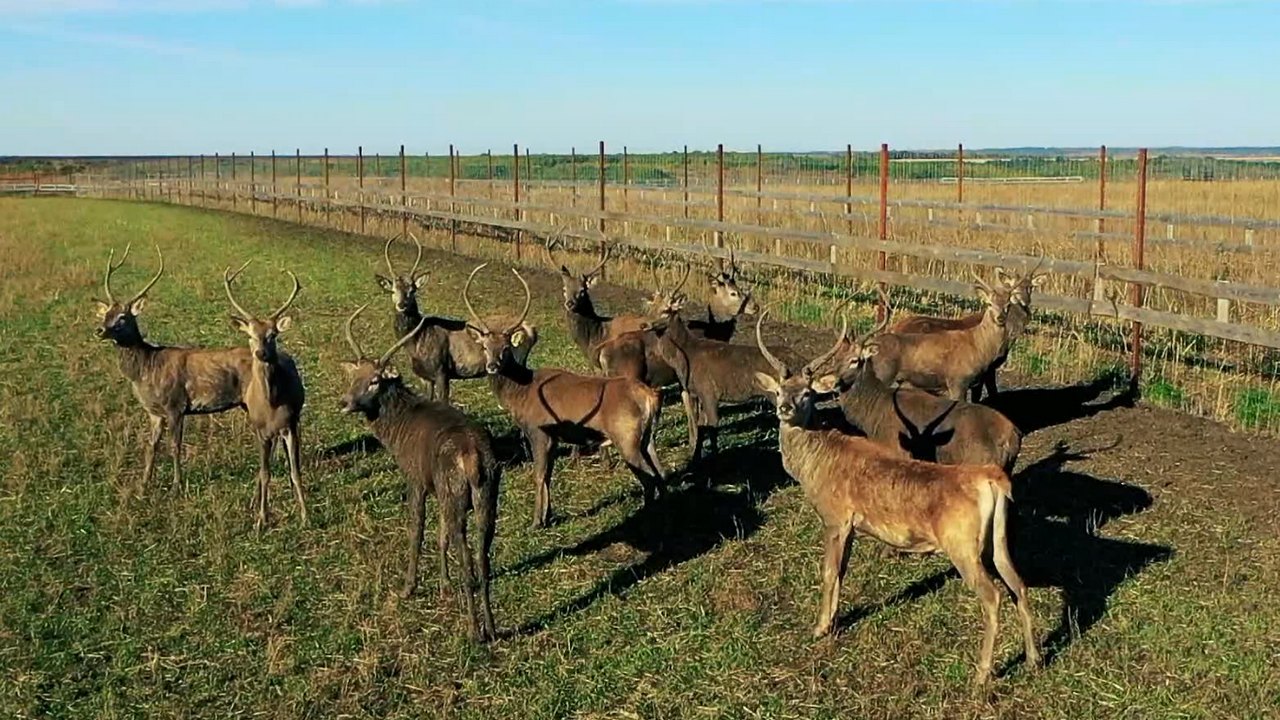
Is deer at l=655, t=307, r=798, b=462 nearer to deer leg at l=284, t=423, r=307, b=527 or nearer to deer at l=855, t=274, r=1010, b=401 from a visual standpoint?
deer at l=855, t=274, r=1010, b=401

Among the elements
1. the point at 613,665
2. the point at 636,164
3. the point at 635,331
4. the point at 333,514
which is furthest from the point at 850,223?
A: the point at 636,164

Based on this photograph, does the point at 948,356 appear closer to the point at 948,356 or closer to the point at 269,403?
the point at 948,356

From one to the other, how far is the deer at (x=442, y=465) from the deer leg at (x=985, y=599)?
94.7 inches

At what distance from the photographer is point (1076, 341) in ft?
44.1

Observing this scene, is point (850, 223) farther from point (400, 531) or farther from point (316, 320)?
Result: point (400, 531)

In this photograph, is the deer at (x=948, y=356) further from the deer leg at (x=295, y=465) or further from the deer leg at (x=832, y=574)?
the deer leg at (x=295, y=465)

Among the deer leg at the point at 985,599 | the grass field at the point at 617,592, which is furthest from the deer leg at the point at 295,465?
the deer leg at the point at 985,599

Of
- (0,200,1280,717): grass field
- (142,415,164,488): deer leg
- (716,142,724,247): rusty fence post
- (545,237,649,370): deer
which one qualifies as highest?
(716,142,724,247): rusty fence post

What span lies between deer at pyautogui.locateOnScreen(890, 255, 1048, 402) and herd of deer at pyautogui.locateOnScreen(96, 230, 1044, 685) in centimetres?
2

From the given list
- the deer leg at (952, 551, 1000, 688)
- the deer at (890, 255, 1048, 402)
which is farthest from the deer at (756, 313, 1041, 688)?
the deer at (890, 255, 1048, 402)

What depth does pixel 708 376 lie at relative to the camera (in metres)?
9.89

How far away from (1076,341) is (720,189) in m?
8.69

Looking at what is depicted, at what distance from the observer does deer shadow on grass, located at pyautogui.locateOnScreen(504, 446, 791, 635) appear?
23.2 feet

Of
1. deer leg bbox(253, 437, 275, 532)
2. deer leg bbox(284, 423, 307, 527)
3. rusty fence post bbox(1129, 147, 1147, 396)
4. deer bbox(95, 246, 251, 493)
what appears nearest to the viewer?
deer leg bbox(253, 437, 275, 532)
